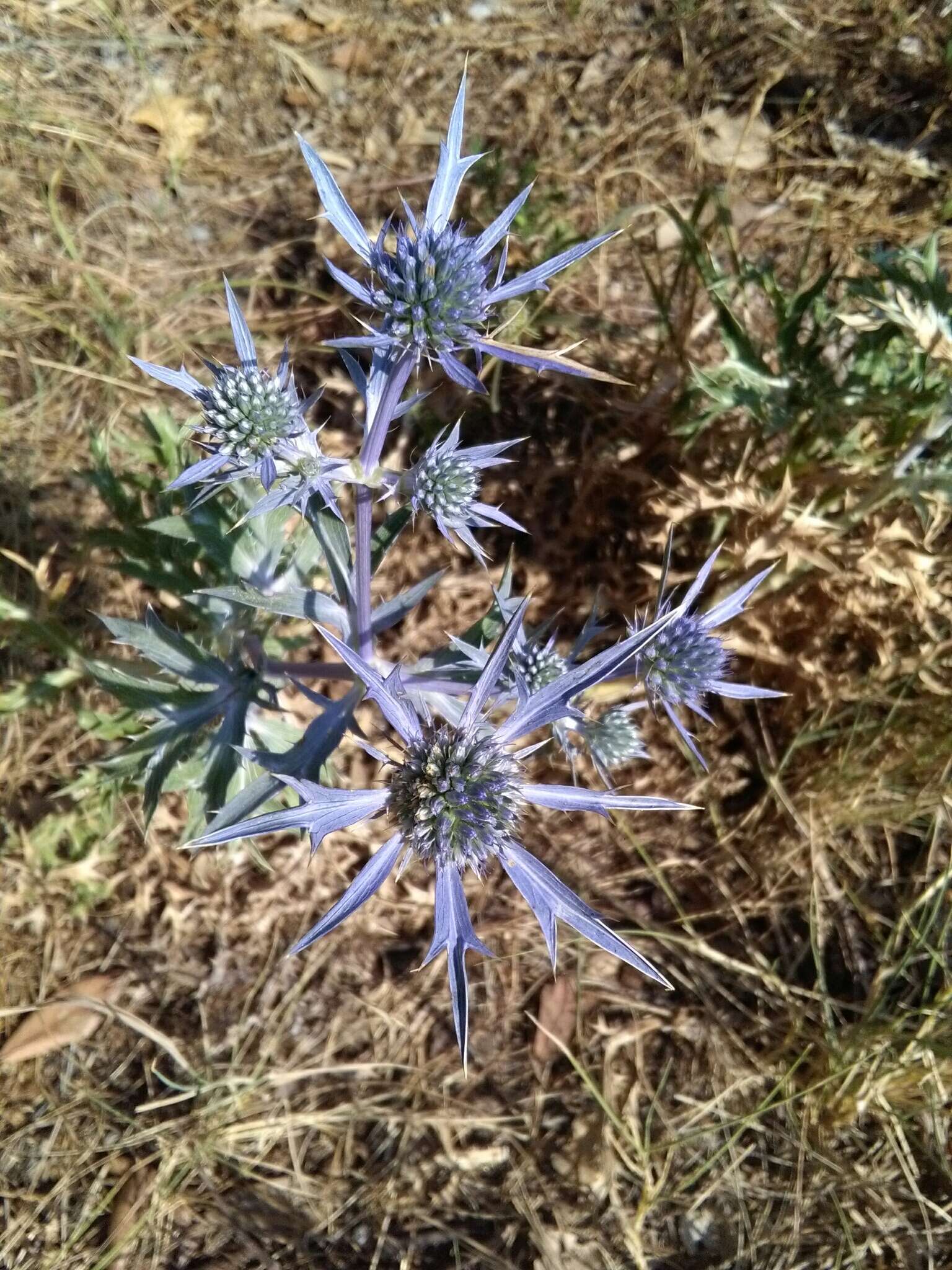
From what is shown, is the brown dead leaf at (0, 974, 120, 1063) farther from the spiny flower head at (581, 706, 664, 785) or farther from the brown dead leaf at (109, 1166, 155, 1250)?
the spiny flower head at (581, 706, 664, 785)

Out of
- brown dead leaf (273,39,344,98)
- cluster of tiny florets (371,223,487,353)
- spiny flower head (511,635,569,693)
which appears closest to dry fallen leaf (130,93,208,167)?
brown dead leaf (273,39,344,98)

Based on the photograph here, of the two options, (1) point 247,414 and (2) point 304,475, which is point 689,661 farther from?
(1) point 247,414

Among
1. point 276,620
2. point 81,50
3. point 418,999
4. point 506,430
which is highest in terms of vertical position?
point 81,50

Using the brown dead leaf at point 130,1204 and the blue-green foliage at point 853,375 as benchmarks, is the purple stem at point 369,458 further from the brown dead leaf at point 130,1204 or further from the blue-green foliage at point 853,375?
the brown dead leaf at point 130,1204

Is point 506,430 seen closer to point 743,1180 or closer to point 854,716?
point 854,716

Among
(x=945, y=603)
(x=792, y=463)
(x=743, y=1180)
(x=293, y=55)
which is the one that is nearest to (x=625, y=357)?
(x=792, y=463)

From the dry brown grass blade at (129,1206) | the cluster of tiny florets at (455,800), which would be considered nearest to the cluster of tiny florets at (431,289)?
the cluster of tiny florets at (455,800)
